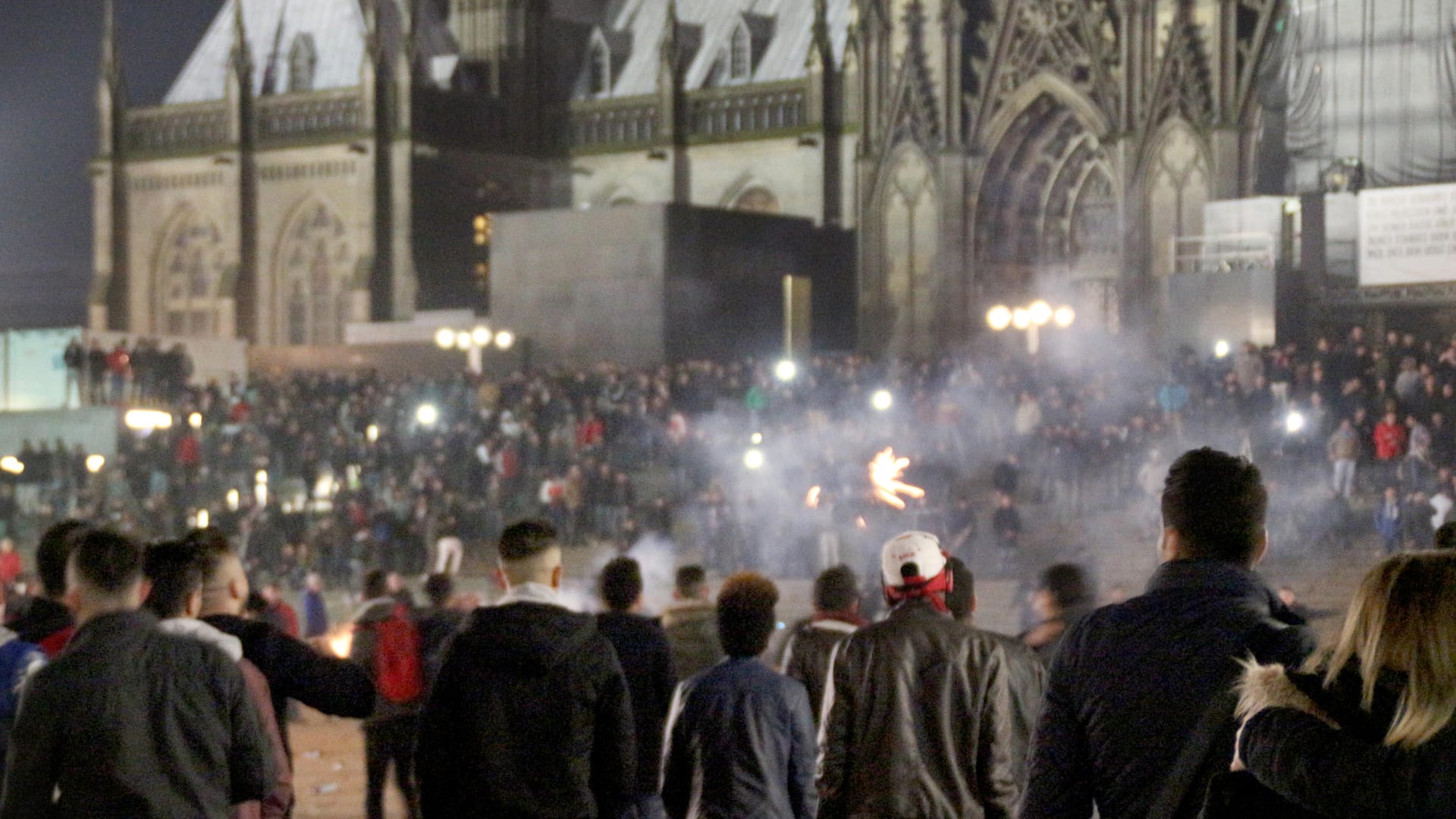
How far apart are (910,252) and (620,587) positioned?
30937 millimetres

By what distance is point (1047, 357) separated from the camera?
30094mm

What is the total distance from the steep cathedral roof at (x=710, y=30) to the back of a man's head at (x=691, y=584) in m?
36.4

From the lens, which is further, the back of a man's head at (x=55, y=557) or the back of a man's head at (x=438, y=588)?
the back of a man's head at (x=438, y=588)

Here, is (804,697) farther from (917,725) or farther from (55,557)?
(55,557)

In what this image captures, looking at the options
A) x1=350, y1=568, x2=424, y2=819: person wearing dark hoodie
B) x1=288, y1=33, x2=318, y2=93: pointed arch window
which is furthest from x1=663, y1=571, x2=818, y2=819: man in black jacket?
x1=288, y1=33, x2=318, y2=93: pointed arch window

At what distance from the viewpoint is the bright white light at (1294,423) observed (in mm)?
20625

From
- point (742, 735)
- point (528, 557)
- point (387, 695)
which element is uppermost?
point (528, 557)

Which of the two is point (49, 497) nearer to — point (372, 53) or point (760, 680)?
point (372, 53)

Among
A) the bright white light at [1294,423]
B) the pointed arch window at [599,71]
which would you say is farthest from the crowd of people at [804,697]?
the pointed arch window at [599,71]

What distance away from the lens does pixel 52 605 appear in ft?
19.1

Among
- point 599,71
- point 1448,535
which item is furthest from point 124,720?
point 599,71

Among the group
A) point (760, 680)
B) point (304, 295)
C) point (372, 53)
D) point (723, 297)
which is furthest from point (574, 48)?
point (760, 680)

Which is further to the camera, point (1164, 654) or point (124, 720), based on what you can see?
point (124, 720)

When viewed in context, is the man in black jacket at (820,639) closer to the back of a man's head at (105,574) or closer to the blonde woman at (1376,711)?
the back of a man's head at (105,574)
